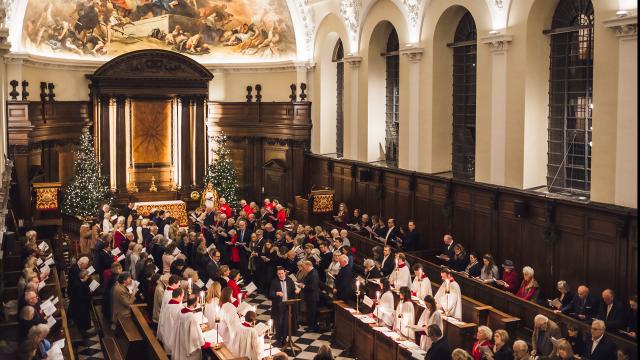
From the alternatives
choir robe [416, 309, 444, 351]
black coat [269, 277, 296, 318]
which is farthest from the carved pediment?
choir robe [416, 309, 444, 351]

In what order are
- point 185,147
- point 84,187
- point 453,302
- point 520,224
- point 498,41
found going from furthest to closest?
1. point 185,147
2. point 84,187
3. point 498,41
4. point 520,224
5. point 453,302

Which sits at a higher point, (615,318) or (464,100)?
(464,100)

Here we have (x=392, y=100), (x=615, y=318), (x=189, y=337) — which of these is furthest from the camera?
(x=392, y=100)

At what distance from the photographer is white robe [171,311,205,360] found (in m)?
12.1

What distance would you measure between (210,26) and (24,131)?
336 inches

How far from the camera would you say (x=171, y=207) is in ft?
84.8

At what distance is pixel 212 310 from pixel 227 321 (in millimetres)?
473

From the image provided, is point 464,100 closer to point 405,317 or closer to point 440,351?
point 405,317

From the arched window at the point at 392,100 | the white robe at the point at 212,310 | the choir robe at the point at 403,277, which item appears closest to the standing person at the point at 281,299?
the choir robe at the point at 403,277

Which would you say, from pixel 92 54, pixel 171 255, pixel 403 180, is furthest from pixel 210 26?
pixel 171 255

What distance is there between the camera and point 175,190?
27.4 metres

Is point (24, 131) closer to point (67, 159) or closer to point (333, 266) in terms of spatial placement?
point (67, 159)

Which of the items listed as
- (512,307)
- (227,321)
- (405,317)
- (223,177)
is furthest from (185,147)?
(512,307)

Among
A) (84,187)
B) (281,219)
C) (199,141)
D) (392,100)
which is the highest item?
(392,100)
